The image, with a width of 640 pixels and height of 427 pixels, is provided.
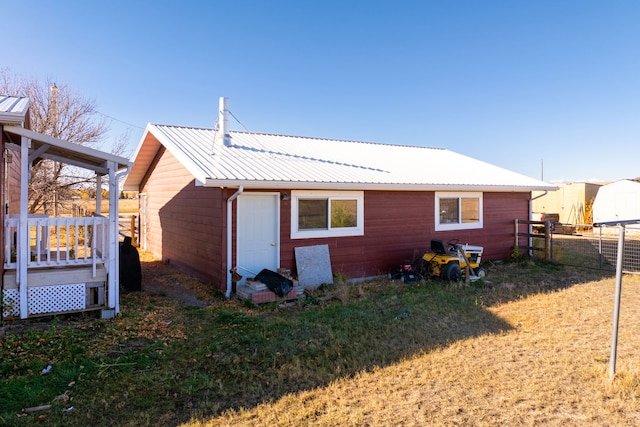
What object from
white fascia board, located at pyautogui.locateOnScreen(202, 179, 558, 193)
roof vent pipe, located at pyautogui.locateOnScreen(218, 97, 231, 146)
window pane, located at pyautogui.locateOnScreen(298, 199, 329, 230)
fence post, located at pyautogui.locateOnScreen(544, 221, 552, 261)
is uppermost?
roof vent pipe, located at pyautogui.locateOnScreen(218, 97, 231, 146)

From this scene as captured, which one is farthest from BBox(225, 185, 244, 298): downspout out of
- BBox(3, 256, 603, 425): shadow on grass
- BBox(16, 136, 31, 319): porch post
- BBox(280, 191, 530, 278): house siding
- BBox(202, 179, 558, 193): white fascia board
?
BBox(16, 136, 31, 319): porch post

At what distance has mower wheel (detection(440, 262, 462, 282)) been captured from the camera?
915 centimetres

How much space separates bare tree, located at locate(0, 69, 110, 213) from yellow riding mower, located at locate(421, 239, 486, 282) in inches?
545

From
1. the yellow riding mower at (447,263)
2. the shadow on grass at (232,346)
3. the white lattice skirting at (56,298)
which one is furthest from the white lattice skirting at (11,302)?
the yellow riding mower at (447,263)

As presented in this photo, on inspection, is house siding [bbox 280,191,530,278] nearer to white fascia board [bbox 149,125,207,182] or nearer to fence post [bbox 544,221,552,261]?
fence post [bbox 544,221,552,261]

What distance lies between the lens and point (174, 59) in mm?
16859

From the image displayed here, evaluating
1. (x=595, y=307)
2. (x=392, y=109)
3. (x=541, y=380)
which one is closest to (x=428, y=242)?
(x=595, y=307)

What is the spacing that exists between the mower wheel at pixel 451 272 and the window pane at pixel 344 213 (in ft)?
7.54

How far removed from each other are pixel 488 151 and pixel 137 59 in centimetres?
2195

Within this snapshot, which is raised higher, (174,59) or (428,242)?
(174,59)

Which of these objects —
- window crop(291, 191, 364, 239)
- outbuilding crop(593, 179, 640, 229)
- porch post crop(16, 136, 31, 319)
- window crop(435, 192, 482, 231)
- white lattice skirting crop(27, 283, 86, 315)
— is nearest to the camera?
porch post crop(16, 136, 31, 319)

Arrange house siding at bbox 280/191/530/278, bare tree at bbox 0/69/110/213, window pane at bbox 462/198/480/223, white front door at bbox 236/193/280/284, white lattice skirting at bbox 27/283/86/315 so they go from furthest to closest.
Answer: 1. bare tree at bbox 0/69/110/213
2. window pane at bbox 462/198/480/223
3. house siding at bbox 280/191/530/278
4. white front door at bbox 236/193/280/284
5. white lattice skirting at bbox 27/283/86/315

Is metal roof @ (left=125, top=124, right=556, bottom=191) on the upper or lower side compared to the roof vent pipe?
lower

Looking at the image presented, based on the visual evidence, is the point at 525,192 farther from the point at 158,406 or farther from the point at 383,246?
the point at 158,406
